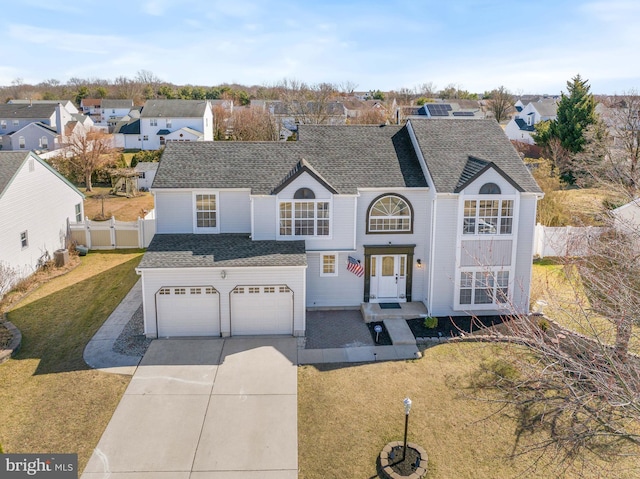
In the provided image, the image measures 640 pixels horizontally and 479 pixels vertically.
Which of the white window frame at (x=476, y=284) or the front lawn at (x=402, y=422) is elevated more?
the white window frame at (x=476, y=284)

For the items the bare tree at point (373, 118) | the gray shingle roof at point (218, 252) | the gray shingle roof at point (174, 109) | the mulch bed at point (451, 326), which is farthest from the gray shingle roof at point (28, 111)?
the mulch bed at point (451, 326)

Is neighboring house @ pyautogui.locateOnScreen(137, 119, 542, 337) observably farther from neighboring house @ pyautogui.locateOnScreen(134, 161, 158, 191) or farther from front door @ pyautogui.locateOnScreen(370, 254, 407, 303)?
Result: neighboring house @ pyautogui.locateOnScreen(134, 161, 158, 191)

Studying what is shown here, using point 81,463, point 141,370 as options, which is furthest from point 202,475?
point 141,370

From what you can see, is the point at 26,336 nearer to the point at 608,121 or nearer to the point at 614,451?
the point at 614,451

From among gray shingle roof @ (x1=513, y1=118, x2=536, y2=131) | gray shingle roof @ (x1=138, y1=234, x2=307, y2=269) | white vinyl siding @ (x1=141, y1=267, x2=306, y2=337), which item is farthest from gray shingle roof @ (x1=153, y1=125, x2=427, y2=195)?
gray shingle roof @ (x1=513, y1=118, x2=536, y2=131)

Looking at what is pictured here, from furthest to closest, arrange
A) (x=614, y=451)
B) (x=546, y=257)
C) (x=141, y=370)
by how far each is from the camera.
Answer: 1. (x=546, y=257)
2. (x=141, y=370)
3. (x=614, y=451)

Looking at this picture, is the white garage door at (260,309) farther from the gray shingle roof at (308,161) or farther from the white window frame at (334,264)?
the gray shingle roof at (308,161)
